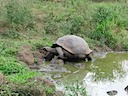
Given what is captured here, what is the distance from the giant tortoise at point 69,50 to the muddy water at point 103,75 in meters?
0.34

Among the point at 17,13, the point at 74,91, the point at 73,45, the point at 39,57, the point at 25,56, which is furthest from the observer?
the point at 17,13

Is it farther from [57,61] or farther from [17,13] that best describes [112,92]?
[17,13]

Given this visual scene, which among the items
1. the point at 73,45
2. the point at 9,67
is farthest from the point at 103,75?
the point at 9,67

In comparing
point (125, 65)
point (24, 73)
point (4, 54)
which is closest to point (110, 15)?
point (125, 65)

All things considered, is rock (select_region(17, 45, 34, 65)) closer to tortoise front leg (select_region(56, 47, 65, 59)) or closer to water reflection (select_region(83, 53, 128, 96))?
tortoise front leg (select_region(56, 47, 65, 59))

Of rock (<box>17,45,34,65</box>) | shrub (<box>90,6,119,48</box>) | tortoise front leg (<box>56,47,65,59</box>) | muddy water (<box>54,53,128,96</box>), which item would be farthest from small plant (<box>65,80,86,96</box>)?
shrub (<box>90,6,119,48</box>)

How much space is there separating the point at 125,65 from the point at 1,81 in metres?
5.35

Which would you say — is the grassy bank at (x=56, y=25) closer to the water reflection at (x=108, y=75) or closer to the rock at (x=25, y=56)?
the rock at (x=25, y=56)

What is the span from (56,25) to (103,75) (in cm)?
337

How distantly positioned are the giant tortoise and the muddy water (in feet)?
1.11

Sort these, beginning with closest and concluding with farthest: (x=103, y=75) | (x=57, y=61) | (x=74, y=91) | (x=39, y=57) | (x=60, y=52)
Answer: (x=74, y=91) < (x=103, y=75) < (x=57, y=61) < (x=39, y=57) < (x=60, y=52)

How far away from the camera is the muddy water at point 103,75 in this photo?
8746 mm

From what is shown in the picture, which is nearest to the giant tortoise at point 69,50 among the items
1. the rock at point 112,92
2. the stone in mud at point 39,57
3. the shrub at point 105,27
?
the stone in mud at point 39,57

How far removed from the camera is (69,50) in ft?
36.0
